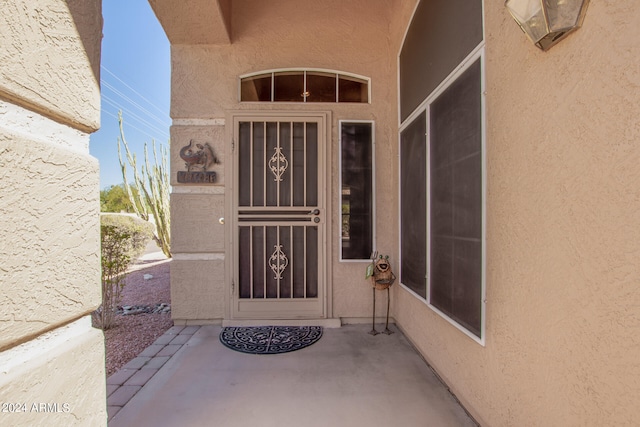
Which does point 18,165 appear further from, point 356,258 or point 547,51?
point 356,258

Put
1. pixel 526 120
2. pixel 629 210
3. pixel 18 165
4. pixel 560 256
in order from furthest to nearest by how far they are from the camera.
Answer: pixel 526 120 < pixel 560 256 < pixel 629 210 < pixel 18 165

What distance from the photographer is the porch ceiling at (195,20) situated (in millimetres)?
2912

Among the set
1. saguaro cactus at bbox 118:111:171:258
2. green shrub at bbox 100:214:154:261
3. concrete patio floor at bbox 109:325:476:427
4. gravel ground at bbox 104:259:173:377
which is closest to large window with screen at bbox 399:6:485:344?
concrete patio floor at bbox 109:325:476:427

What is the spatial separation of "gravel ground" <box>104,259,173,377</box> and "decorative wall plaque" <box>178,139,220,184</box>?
1763mm

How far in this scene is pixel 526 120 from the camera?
56.1 inches

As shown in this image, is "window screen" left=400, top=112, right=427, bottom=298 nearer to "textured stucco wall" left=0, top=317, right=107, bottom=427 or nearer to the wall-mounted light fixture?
the wall-mounted light fixture

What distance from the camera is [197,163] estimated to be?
11.1 feet

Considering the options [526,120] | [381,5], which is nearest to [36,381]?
[526,120]

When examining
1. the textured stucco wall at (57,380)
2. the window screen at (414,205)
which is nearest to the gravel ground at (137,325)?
the textured stucco wall at (57,380)

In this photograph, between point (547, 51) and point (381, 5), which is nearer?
point (547, 51)

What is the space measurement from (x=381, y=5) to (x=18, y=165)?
4.02 metres

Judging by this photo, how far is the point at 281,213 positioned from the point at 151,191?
269 inches

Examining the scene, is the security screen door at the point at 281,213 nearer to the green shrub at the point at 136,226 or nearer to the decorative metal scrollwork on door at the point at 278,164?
the decorative metal scrollwork on door at the point at 278,164

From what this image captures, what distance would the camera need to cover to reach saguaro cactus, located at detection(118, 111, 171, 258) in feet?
27.0
